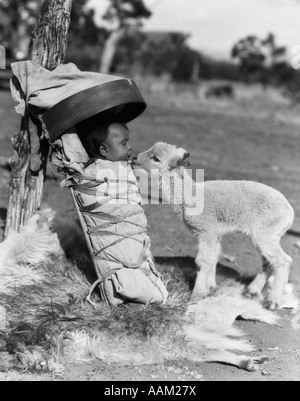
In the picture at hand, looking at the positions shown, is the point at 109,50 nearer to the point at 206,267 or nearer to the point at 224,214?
the point at 224,214

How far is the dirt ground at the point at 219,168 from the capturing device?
398cm

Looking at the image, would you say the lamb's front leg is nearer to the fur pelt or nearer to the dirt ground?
the fur pelt

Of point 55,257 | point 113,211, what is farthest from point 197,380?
point 55,257

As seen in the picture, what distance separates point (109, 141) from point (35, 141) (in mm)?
700

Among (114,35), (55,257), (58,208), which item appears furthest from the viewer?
(114,35)

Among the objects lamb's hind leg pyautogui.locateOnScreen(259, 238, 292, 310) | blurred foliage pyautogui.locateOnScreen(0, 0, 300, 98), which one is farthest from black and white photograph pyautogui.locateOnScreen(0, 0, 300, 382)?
blurred foliage pyautogui.locateOnScreen(0, 0, 300, 98)

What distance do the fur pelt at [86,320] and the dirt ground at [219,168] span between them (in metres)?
0.10

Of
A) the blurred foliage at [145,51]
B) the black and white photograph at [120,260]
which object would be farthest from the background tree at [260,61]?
the black and white photograph at [120,260]

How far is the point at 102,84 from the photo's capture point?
4559 millimetres

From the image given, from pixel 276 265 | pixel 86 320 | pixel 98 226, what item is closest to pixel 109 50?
pixel 276 265

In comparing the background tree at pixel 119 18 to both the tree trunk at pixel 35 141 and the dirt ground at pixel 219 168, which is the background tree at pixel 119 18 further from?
the tree trunk at pixel 35 141

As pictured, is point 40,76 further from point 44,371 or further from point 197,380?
point 197,380

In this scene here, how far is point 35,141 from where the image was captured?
5.04 m
